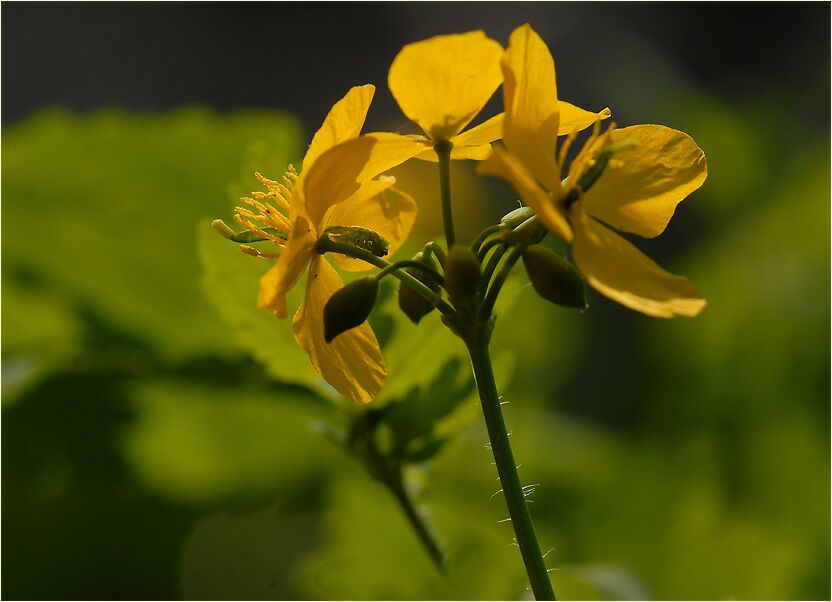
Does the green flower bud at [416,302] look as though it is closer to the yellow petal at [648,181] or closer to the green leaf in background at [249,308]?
the yellow petal at [648,181]

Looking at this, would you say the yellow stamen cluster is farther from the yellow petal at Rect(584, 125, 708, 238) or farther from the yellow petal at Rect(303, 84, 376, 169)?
the yellow petal at Rect(584, 125, 708, 238)

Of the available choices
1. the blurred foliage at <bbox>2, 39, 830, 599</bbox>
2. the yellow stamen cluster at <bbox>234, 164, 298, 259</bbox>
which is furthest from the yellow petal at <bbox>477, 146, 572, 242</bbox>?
the blurred foliage at <bbox>2, 39, 830, 599</bbox>

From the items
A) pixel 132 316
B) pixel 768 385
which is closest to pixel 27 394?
pixel 132 316

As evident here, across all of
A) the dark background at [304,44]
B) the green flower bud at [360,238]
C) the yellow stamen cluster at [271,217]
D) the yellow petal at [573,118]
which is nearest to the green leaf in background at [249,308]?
the yellow stamen cluster at [271,217]

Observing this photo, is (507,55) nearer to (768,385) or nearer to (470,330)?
(470,330)

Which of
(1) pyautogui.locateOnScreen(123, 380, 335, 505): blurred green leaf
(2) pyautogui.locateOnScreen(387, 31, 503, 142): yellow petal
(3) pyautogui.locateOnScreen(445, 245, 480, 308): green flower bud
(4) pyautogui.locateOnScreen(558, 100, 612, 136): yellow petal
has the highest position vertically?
(2) pyautogui.locateOnScreen(387, 31, 503, 142): yellow petal

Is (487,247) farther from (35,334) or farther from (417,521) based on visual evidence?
(35,334)
